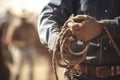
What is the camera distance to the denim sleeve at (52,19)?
10.8 ft

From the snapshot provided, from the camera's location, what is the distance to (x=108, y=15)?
344 centimetres

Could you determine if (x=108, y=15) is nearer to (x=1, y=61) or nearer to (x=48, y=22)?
(x=48, y=22)

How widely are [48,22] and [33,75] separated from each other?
7.62 m

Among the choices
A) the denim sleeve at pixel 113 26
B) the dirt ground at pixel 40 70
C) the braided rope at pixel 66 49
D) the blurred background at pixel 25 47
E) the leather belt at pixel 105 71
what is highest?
the denim sleeve at pixel 113 26

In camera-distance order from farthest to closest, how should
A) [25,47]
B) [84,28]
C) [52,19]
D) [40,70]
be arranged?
1. [40,70]
2. [25,47]
3. [52,19]
4. [84,28]

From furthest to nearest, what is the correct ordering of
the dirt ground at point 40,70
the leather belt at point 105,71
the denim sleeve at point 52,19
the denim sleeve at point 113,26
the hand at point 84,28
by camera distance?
1. the dirt ground at point 40,70
2. the leather belt at point 105,71
3. the denim sleeve at point 52,19
4. the denim sleeve at point 113,26
5. the hand at point 84,28

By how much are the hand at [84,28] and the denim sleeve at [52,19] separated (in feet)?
0.76

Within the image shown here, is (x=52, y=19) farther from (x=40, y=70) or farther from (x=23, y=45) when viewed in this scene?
(x=40, y=70)

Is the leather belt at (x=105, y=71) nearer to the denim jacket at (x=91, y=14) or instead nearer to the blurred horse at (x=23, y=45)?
the denim jacket at (x=91, y=14)

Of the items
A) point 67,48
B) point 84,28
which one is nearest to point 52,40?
point 67,48

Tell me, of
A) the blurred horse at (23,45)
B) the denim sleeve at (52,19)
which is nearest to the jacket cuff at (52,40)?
the denim sleeve at (52,19)

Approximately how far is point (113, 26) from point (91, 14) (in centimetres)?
35

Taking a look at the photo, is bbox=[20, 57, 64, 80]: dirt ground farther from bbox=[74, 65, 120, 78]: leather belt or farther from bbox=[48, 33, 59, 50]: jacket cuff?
bbox=[48, 33, 59, 50]: jacket cuff

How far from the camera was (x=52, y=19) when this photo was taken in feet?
11.2
